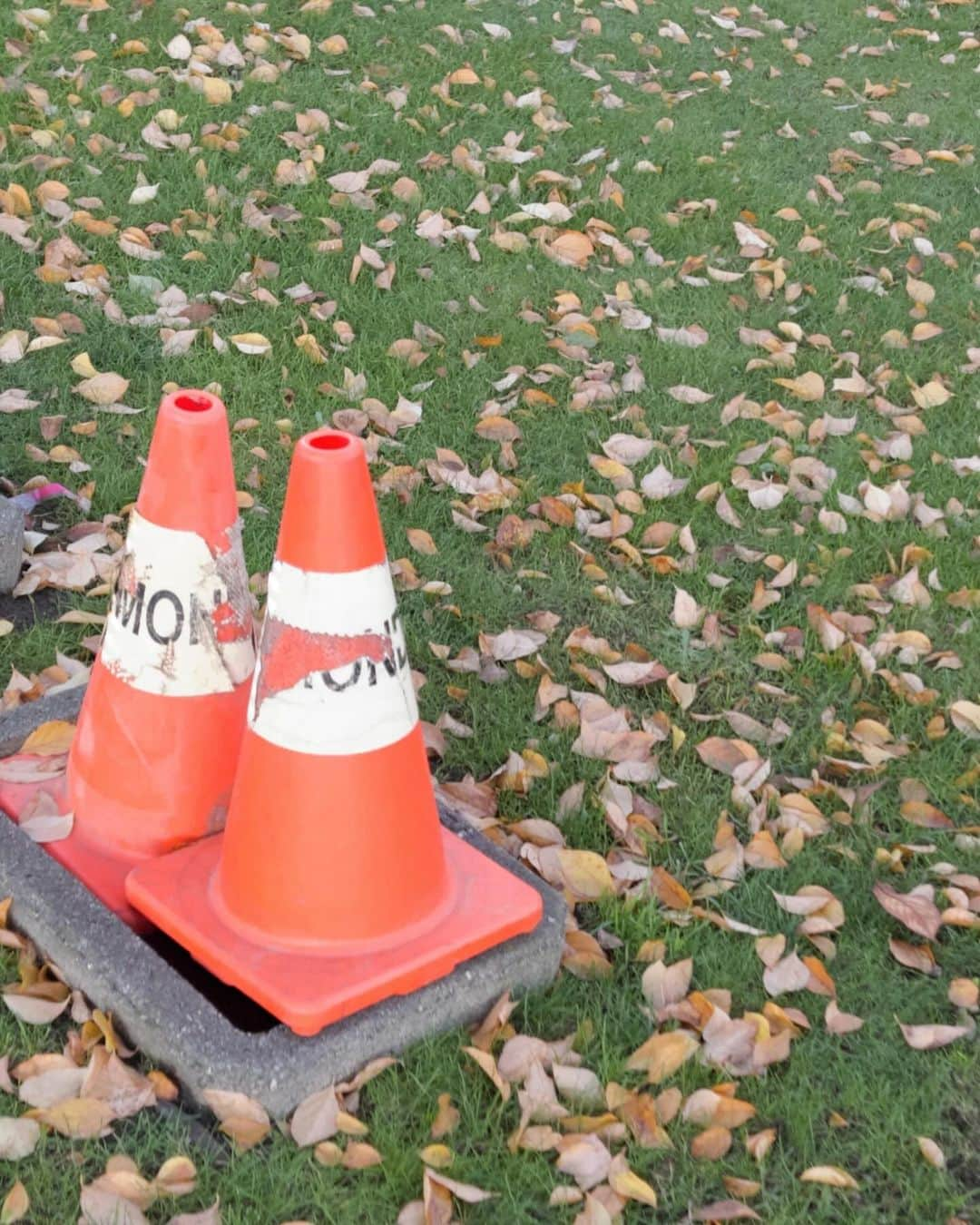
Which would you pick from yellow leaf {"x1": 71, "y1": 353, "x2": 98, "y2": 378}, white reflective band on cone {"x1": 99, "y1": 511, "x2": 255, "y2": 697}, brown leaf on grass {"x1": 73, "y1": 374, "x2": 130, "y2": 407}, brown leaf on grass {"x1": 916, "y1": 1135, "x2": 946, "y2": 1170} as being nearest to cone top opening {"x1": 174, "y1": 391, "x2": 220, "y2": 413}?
white reflective band on cone {"x1": 99, "y1": 511, "x2": 255, "y2": 697}

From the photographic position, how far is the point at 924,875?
10.6 ft

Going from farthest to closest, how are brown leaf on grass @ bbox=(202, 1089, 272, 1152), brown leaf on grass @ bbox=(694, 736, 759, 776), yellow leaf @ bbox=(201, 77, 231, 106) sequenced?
yellow leaf @ bbox=(201, 77, 231, 106), brown leaf on grass @ bbox=(694, 736, 759, 776), brown leaf on grass @ bbox=(202, 1089, 272, 1152)

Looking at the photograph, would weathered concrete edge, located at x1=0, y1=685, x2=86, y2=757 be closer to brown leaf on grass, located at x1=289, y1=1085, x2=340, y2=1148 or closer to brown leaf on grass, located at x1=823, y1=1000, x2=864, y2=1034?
brown leaf on grass, located at x1=289, y1=1085, x2=340, y2=1148

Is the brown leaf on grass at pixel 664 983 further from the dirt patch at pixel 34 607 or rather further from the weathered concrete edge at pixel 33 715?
the dirt patch at pixel 34 607

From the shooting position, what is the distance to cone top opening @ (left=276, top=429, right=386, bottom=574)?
2.42m

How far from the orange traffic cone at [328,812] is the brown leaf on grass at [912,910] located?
862mm

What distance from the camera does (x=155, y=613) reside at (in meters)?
2.70

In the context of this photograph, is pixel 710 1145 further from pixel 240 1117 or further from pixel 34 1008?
pixel 34 1008

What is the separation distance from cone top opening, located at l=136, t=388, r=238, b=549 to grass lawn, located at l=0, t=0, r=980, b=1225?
916 mm

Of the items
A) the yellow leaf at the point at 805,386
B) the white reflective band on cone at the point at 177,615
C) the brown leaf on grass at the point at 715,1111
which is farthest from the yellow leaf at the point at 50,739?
the yellow leaf at the point at 805,386

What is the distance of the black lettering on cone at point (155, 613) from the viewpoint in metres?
2.69

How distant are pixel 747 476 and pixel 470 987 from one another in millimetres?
2418

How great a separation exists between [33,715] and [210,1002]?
0.93 metres

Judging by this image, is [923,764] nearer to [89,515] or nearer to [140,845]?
[140,845]
